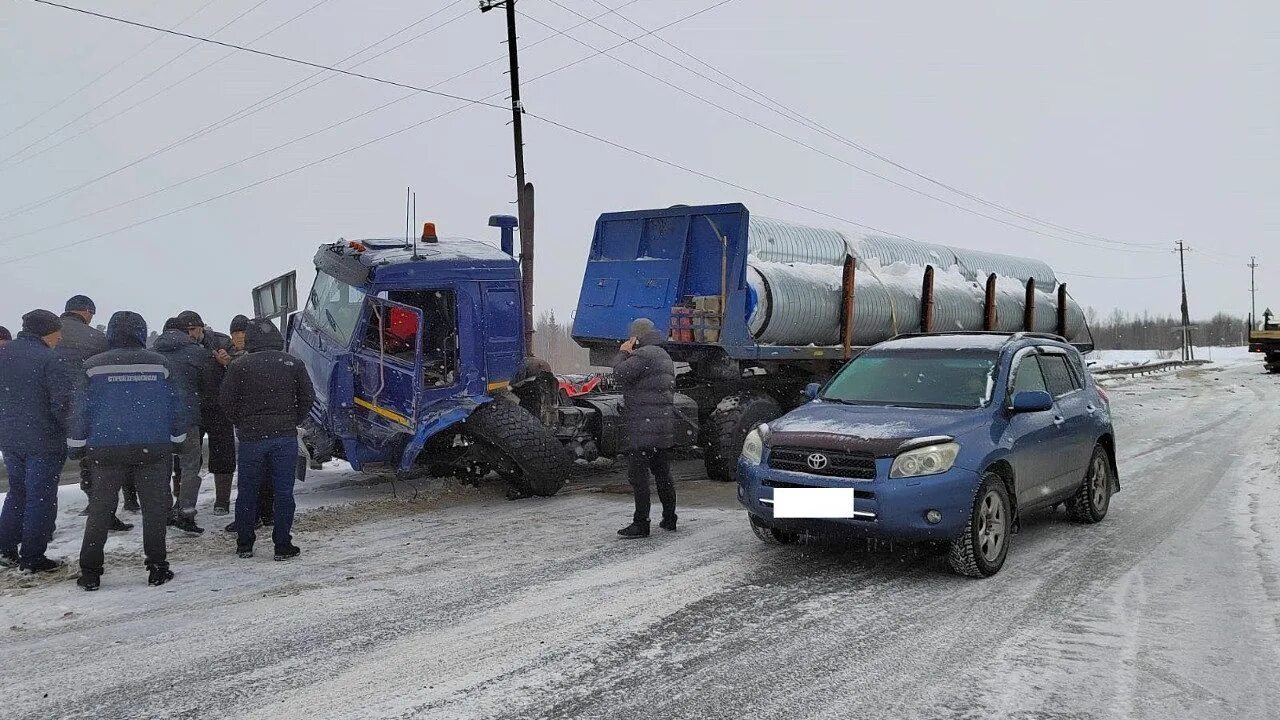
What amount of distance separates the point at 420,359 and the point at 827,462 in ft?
13.2

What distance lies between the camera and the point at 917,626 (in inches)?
183

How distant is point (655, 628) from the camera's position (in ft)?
15.1

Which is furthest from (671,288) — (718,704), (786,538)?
(718,704)

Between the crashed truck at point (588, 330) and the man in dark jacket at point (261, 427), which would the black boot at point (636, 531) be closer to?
the crashed truck at point (588, 330)

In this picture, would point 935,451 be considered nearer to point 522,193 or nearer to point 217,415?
point 217,415

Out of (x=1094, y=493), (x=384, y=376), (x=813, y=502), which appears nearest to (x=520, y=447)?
(x=384, y=376)

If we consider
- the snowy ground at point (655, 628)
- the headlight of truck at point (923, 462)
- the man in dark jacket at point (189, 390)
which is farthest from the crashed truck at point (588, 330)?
the headlight of truck at point (923, 462)

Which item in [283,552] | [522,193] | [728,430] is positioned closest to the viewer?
[283,552]

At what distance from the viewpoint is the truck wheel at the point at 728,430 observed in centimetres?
1002

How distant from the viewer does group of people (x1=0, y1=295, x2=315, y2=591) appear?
562 centimetres

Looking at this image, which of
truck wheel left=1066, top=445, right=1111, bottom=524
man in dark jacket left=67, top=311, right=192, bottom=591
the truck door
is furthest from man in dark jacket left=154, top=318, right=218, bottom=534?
truck wheel left=1066, top=445, right=1111, bottom=524

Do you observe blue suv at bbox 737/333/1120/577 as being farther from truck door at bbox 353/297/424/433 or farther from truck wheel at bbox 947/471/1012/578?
truck door at bbox 353/297/424/433

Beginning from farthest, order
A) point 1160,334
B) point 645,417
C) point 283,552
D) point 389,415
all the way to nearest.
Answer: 1. point 1160,334
2. point 389,415
3. point 645,417
4. point 283,552

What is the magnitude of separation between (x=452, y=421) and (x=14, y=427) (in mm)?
3448
